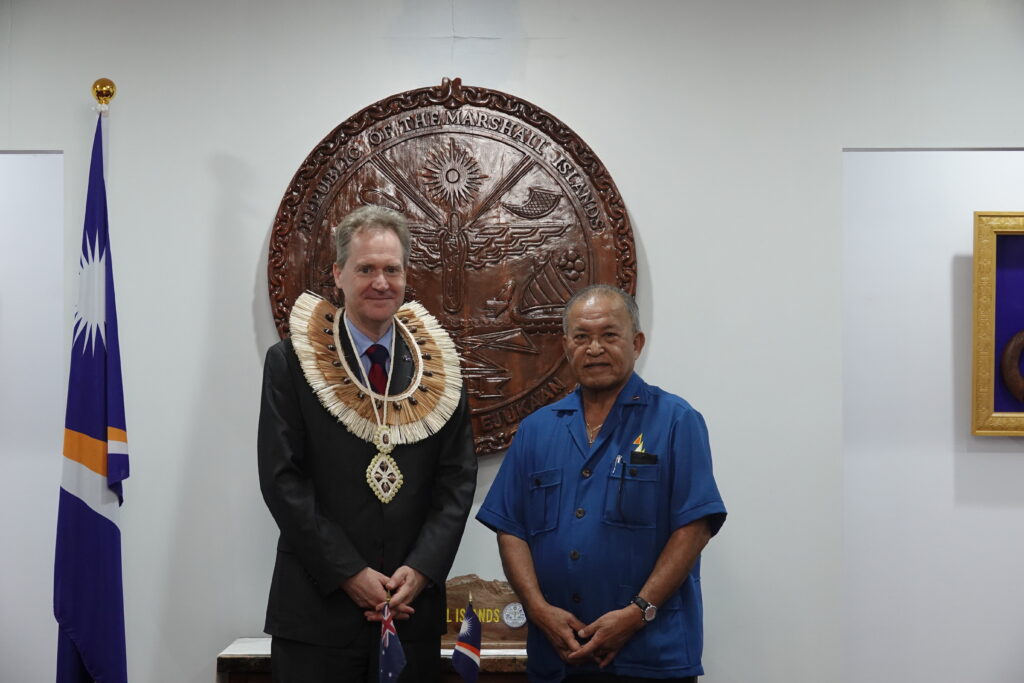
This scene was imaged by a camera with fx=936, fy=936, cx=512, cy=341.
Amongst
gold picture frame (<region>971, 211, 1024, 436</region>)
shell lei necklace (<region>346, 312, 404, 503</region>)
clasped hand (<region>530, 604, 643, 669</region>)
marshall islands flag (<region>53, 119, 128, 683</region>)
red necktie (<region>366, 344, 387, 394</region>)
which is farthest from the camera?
gold picture frame (<region>971, 211, 1024, 436</region>)

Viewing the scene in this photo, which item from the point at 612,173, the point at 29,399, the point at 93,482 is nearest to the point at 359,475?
the point at 93,482

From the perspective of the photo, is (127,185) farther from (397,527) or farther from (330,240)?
(397,527)

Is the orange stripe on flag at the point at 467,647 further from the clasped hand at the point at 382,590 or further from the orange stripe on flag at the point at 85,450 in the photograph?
the orange stripe on flag at the point at 85,450

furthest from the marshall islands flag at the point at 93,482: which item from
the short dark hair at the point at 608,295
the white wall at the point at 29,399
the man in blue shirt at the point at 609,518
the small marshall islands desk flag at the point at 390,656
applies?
the short dark hair at the point at 608,295

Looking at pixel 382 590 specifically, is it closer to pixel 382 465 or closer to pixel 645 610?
pixel 382 465

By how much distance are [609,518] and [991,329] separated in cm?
201

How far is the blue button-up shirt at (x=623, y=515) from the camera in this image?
2.26 meters

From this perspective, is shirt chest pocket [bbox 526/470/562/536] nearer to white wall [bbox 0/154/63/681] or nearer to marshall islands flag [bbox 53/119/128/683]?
marshall islands flag [bbox 53/119/128/683]

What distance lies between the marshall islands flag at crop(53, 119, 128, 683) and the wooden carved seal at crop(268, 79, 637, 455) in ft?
1.78

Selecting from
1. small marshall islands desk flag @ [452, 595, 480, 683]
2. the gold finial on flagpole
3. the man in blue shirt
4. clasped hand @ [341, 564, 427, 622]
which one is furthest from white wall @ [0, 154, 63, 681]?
the man in blue shirt

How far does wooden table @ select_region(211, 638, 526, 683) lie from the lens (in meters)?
2.87

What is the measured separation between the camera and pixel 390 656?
2244 mm

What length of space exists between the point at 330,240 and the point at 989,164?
266cm

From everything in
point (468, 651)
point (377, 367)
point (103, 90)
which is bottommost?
point (468, 651)
